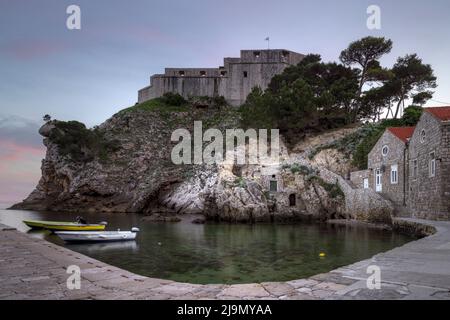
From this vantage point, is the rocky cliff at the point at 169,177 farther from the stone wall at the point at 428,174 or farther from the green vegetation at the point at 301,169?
the stone wall at the point at 428,174

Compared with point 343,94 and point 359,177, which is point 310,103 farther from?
point 359,177

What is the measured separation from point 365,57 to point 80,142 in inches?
1992

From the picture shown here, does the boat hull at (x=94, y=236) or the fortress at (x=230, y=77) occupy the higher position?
the fortress at (x=230, y=77)

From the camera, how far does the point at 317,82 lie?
51.8m

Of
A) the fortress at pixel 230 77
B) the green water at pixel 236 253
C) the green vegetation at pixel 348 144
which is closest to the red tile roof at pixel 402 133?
the green water at pixel 236 253

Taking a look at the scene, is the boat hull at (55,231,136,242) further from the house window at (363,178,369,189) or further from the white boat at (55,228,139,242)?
the house window at (363,178,369,189)

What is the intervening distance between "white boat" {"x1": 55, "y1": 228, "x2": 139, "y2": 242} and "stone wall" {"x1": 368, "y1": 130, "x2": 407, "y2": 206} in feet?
68.4

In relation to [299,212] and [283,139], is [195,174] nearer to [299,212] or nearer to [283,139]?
[283,139]

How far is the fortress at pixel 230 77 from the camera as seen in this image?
70.4 metres

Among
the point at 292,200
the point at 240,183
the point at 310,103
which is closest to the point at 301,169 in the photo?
the point at 292,200

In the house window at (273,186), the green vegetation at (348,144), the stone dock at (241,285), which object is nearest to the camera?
the stone dock at (241,285)

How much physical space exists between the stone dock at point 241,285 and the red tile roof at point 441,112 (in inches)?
573

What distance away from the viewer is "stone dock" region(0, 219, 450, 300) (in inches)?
254

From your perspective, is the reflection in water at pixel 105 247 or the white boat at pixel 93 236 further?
the white boat at pixel 93 236
